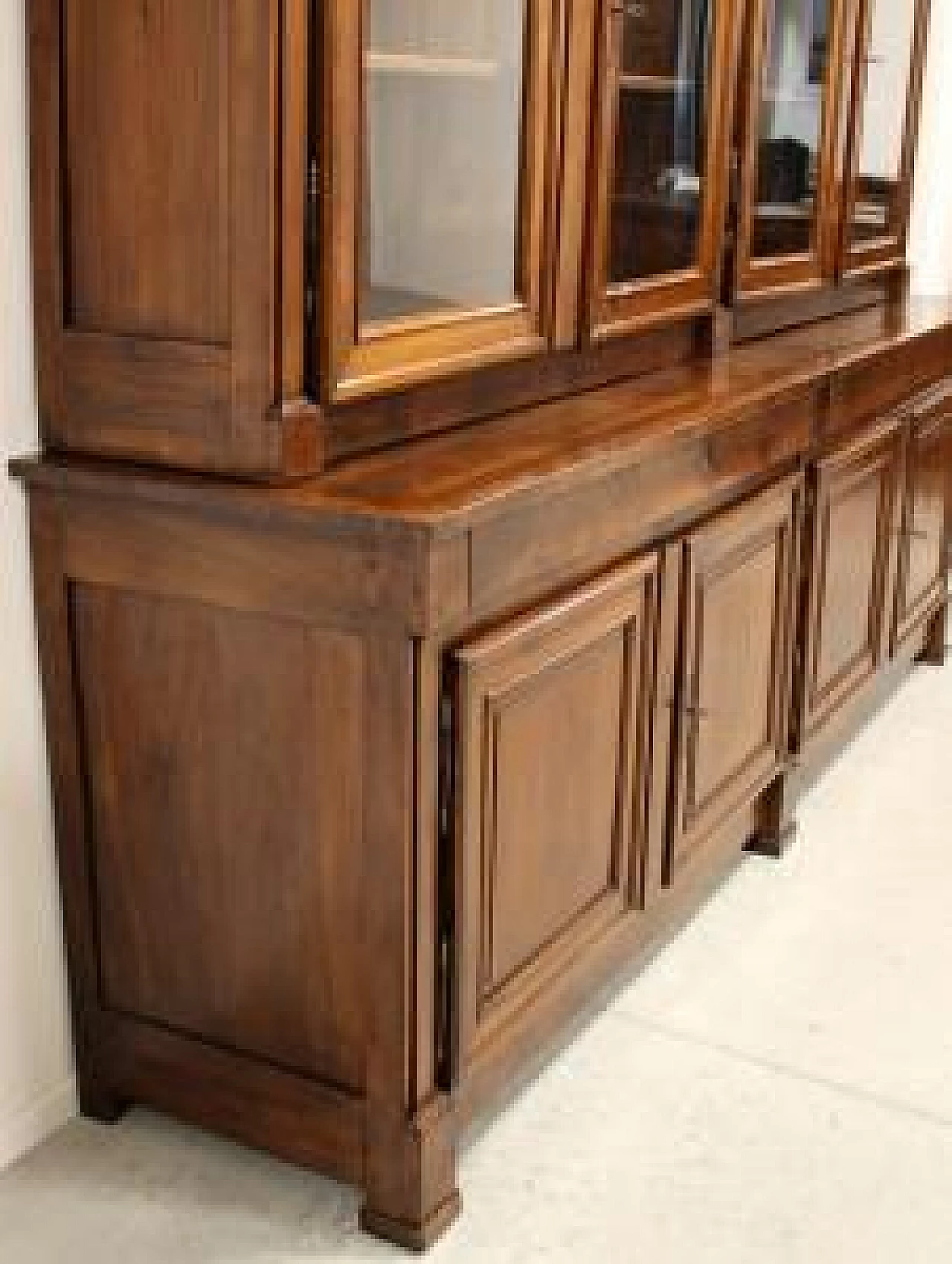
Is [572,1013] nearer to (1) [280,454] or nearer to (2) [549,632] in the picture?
(2) [549,632]

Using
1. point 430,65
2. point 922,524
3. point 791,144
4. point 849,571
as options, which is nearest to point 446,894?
point 430,65

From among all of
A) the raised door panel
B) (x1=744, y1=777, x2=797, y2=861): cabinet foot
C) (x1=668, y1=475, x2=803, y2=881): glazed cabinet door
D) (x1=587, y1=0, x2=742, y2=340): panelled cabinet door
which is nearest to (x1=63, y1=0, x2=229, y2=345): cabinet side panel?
the raised door panel

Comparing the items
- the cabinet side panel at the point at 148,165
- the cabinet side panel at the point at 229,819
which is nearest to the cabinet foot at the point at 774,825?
the cabinet side panel at the point at 229,819

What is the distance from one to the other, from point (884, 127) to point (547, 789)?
6.23ft

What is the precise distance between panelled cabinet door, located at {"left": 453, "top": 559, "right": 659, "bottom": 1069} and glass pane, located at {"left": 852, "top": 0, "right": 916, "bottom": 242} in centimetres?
142

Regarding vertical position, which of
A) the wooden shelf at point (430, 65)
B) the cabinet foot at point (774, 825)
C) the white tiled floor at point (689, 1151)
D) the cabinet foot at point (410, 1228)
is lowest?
the white tiled floor at point (689, 1151)

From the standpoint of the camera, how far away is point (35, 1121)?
1923mm

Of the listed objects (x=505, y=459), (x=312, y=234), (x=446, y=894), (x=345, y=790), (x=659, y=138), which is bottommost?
(x=446, y=894)

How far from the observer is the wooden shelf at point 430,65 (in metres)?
1.67

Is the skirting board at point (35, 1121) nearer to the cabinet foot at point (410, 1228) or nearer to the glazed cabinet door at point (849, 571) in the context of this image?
the cabinet foot at point (410, 1228)

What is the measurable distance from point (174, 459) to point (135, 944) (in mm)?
589

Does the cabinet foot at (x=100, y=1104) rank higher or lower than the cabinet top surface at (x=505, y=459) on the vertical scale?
lower

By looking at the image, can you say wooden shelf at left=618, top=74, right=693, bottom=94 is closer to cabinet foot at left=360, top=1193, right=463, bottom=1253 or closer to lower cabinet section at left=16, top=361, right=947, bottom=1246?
lower cabinet section at left=16, top=361, right=947, bottom=1246

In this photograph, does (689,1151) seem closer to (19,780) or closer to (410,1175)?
(410,1175)
